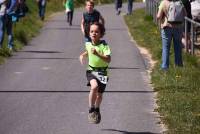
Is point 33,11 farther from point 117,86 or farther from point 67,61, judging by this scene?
point 117,86

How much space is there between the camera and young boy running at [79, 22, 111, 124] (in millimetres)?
8789

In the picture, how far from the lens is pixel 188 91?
1116 centimetres

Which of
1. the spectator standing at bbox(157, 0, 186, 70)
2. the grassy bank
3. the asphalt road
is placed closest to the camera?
the asphalt road

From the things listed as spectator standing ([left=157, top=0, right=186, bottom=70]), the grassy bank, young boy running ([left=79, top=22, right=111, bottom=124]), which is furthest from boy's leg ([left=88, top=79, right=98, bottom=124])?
the grassy bank

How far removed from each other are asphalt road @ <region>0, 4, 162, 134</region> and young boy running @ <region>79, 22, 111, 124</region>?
27cm

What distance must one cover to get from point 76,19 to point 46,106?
23748 millimetres

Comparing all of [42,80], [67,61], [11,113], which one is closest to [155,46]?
[67,61]

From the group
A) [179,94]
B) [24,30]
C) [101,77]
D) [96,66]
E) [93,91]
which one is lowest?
[24,30]

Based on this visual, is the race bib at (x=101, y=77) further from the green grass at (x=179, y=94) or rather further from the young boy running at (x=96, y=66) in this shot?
the green grass at (x=179, y=94)

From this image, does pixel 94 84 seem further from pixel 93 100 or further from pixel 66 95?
pixel 66 95

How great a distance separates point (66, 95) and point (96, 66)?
9.12ft

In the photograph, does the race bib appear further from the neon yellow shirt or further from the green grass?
the green grass

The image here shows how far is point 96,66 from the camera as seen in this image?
352 inches

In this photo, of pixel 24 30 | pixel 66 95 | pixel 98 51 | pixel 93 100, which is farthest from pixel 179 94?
pixel 24 30
